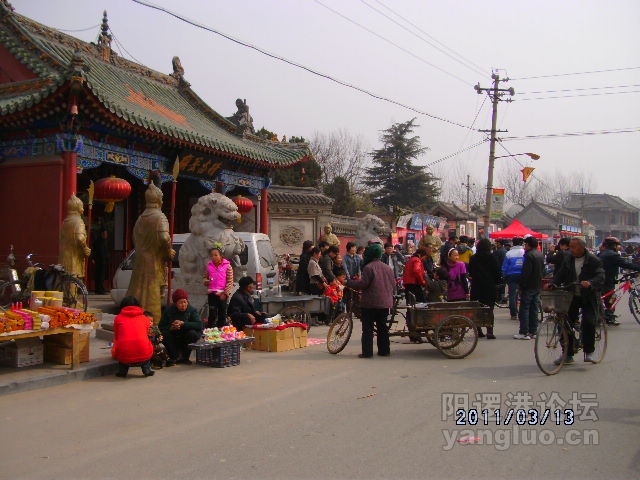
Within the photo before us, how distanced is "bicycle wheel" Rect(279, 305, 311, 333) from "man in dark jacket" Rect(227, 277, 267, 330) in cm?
108

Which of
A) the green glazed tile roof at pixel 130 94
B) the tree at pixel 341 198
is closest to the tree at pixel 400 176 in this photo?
the tree at pixel 341 198

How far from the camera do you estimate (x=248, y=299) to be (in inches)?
363

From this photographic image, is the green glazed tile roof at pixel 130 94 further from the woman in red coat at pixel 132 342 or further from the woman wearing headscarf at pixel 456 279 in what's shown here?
the woman wearing headscarf at pixel 456 279

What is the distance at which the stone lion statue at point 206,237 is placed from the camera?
957 cm

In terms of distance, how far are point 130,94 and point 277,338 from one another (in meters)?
8.94

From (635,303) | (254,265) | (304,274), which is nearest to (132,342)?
(254,265)

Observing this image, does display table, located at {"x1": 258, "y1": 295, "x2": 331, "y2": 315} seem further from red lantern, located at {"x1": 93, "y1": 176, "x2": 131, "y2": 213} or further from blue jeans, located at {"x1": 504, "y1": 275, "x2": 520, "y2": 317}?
red lantern, located at {"x1": 93, "y1": 176, "x2": 131, "y2": 213}

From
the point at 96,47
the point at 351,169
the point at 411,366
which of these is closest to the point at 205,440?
the point at 411,366

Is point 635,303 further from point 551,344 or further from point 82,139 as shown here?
point 82,139

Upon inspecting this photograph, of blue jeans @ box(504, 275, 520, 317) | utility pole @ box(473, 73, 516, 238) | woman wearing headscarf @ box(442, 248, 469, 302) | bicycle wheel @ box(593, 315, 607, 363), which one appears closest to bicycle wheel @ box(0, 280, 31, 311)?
woman wearing headscarf @ box(442, 248, 469, 302)

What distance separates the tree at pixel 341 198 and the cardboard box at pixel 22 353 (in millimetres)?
25721

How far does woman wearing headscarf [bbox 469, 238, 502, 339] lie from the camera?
9.91m

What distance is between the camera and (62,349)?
7.24 metres

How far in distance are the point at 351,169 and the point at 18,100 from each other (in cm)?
3486
